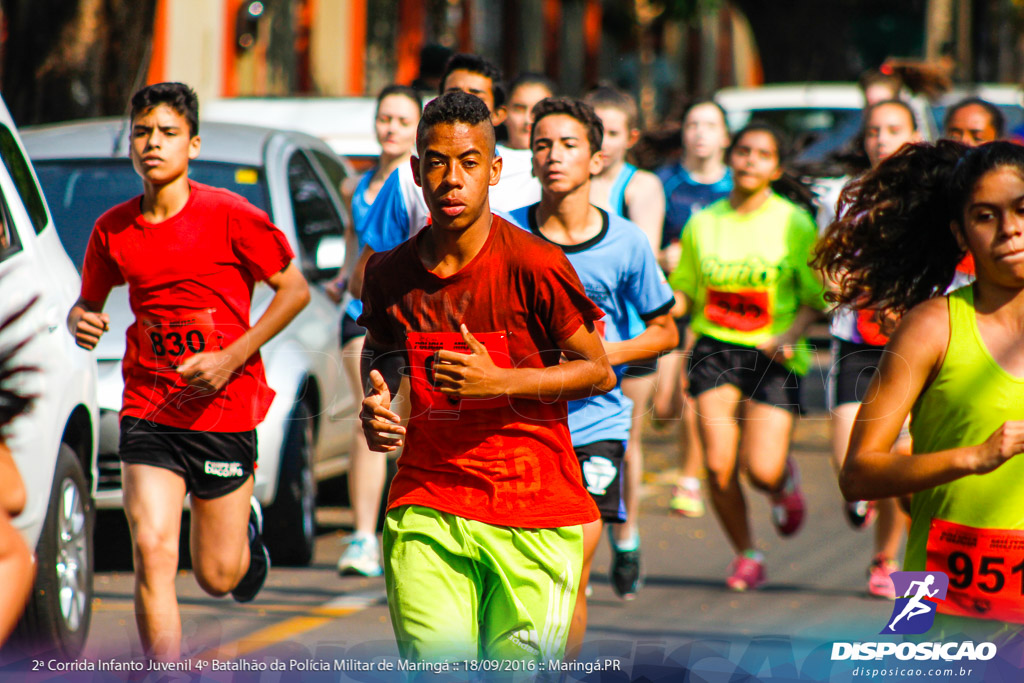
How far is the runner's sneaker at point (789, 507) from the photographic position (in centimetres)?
777

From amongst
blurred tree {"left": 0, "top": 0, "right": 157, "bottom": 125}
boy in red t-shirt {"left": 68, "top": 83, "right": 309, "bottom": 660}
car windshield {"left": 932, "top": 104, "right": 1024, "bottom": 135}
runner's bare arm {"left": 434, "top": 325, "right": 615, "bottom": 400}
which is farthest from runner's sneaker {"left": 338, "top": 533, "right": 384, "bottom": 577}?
car windshield {"left": 932, "top": 104, "right": 1024, "bottom": 135}

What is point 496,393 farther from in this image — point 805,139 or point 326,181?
point 805,139

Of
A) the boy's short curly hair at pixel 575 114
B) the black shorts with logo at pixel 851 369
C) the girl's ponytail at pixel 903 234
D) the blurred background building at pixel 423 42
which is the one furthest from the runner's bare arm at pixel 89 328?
the blurred background building at pixel 423 42

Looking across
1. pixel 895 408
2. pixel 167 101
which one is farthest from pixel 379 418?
pixel 167 101

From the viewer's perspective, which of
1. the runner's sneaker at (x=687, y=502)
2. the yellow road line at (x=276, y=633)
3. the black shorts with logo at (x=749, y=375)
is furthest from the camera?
the runner's sneaker at (x=687, y=502)

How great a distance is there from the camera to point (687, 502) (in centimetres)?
930

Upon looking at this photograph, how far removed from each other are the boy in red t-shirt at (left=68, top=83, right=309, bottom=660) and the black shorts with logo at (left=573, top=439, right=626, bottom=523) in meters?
1.19

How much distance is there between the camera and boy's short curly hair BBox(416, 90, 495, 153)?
3951 mm

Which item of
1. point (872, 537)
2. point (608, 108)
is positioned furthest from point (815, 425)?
point (608, 108)

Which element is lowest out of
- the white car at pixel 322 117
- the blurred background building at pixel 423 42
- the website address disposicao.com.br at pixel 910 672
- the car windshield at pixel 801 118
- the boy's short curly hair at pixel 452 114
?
the website address disposicao.com.br at pixel 910 672

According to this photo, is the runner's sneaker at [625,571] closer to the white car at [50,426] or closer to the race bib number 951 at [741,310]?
the race bib number 951 at [741,310]

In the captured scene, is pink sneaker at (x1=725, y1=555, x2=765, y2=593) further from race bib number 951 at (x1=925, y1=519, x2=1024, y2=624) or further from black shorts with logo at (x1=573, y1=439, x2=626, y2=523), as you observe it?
race bib number 951 at (x1=925, y1=519, x2=1024, y2=624)

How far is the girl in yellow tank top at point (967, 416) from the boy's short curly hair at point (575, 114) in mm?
2065

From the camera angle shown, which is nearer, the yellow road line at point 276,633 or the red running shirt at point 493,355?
the red running shirt at point 493,355
